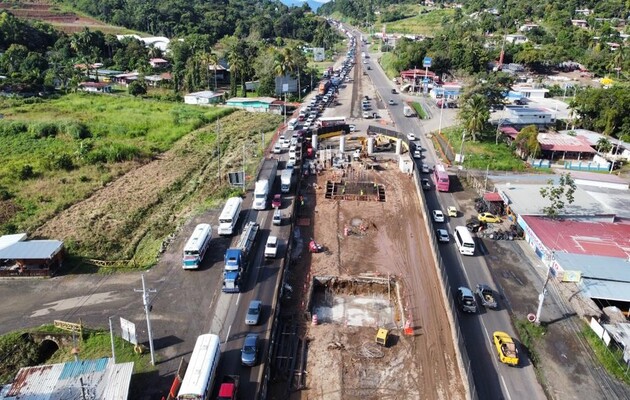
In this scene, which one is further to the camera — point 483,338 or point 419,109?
point 419,109

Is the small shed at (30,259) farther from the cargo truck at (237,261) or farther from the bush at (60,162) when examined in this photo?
the bush at (60,162)

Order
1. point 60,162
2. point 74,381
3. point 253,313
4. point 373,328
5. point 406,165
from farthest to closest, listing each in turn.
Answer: point 406,165, point 60,162, point 373,328, point 253,313, point 74,381

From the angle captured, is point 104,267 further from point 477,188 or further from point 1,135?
point 1,135

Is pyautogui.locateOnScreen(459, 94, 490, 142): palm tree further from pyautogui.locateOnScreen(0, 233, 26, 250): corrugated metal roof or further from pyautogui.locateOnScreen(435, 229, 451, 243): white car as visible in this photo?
pyautogui.locateOnScreen(0, 233, 26, 250): corrugated metal roof

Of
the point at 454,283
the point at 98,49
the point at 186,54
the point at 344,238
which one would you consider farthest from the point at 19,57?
the point at 454,283

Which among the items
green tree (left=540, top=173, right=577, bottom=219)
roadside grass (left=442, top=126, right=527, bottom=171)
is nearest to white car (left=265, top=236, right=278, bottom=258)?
green tree (left=540, top=173, right=577, bottom=219)

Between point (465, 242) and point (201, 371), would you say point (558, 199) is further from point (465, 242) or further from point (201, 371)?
point (201, 371)

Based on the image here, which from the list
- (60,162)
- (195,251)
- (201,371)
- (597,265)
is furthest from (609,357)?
(60,162)

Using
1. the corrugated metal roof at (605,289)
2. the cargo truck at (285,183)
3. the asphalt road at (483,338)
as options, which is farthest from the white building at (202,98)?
the corrugated metal roof at (605,289)
